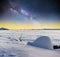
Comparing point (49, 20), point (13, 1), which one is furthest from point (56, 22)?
point (13, 1)

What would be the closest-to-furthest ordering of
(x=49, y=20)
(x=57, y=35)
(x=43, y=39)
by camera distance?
(x=43, y=39), (x=49, y=20), (x=57, y=35)

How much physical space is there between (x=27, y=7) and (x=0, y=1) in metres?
0.41

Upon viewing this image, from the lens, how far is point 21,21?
298 centimetres

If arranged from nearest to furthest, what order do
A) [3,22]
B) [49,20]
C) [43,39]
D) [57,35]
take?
[43,39], [3,22], [49,20], [57,35]

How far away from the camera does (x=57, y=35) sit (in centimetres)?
352

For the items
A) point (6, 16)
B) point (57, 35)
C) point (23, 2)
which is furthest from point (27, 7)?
point (57, 35)

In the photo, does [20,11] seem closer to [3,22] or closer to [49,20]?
[3,22]

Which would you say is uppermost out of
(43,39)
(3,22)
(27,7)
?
(27,7)

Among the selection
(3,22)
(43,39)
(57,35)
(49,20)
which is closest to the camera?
(43,39)

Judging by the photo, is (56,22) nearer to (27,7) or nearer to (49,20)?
(49,20)

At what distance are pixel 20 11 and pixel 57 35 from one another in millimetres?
947

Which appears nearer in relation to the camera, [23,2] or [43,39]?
[43,39]

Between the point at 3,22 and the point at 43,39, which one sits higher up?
the point at 3,22

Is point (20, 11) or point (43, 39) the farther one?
point (20, 11)
